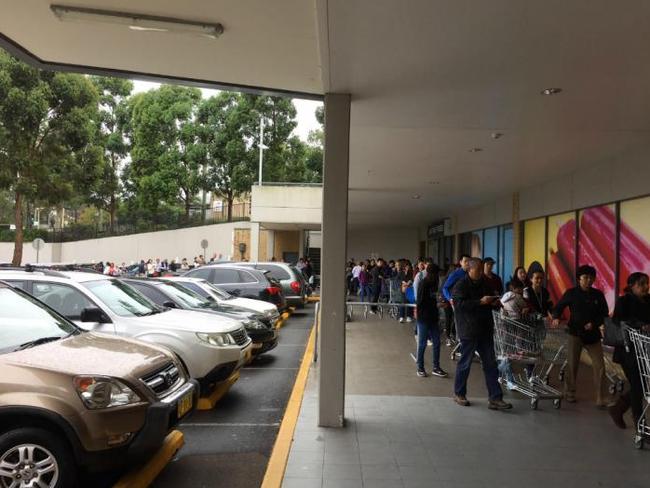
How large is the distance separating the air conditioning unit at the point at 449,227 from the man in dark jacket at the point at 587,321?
15.4 metres

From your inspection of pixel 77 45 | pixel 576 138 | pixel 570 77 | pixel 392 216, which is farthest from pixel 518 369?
pixel 392 216

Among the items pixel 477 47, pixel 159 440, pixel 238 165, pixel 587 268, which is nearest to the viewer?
pixel 159 440

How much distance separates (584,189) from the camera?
1054 cm

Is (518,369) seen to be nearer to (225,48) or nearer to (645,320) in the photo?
(645,320)

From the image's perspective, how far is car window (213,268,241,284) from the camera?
14.7 meters

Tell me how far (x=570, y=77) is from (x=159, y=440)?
4.97 meters

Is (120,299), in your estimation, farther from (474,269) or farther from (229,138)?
(229,138)

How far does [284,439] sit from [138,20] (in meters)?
4.11

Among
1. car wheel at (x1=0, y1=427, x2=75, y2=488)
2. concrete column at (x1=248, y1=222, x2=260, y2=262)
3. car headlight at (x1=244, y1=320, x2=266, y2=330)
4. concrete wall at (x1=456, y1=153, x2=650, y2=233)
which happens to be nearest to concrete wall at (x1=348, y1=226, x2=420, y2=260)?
concrete column at (x1=248, y1=222, x2=260, y2=262)

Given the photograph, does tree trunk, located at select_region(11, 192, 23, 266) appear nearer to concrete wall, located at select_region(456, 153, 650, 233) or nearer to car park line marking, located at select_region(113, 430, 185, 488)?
concrete wall, located at select_region(456, 153, 650, 233)

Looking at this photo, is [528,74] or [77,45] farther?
[77,45]

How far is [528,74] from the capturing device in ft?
17.4

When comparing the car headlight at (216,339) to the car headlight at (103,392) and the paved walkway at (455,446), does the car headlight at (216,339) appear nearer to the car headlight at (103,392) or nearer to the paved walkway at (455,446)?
the paved walkway at (455,446)

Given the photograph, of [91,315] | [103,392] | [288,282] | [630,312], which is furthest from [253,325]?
[288,282]
